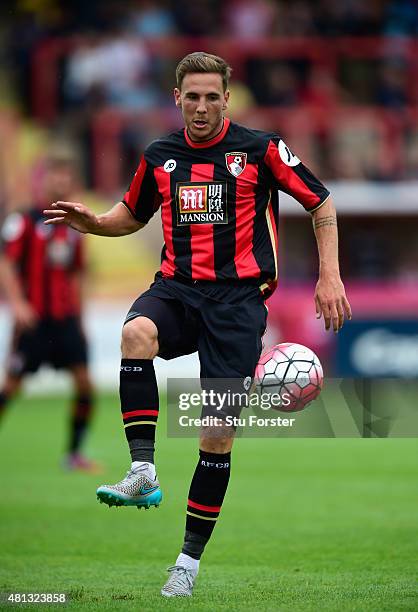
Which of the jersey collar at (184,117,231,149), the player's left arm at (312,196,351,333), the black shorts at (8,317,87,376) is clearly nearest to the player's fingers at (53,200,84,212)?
the jersey collar at (184,117,231,149)

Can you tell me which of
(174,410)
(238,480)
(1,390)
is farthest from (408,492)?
(1,390)

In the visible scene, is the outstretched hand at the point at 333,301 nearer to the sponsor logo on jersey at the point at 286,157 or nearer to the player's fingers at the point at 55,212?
the sponsor logo on jersey at the point at 286,157

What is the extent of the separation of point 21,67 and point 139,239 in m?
3.19

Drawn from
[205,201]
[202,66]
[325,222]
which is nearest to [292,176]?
[325,222]

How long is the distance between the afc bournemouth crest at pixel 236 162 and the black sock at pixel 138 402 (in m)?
0.95

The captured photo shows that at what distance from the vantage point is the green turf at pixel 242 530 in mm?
5359

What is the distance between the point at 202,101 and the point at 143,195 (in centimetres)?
61

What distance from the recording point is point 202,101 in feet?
17.4

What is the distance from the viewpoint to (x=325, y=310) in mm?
5246

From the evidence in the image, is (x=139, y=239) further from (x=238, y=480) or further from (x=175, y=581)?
(x=175, y=581)

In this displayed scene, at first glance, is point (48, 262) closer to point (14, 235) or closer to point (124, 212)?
point (14, 235)

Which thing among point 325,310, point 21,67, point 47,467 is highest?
point 21,67

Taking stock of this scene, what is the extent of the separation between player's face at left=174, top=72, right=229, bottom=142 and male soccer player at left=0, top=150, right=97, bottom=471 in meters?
4.81

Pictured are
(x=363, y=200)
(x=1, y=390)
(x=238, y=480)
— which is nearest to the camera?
(x=238, y=480)
